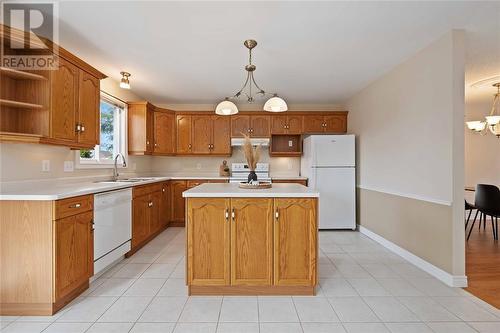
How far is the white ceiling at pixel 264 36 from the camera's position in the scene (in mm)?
2051

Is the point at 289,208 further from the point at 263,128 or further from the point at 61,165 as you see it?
the point at 263,128

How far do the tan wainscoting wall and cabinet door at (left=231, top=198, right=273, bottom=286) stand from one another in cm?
176

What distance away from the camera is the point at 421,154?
109 inches

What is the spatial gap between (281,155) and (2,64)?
4.15 m

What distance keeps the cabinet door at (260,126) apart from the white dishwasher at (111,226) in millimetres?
2620

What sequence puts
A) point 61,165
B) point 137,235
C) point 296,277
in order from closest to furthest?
point 296,277 < point 61,165 < point 137,235

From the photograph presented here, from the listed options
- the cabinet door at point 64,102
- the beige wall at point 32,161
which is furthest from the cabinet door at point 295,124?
the cabinet door at point 64,102

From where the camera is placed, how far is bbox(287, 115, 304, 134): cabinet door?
4.92 meters

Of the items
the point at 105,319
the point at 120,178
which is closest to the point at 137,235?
the point at 120,178

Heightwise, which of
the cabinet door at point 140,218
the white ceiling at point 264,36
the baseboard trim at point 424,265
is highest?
the white ceiling at point 264,36

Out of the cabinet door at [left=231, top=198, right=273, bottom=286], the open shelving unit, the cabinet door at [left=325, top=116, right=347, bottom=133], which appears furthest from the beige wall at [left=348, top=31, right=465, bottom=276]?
the open shelving unit

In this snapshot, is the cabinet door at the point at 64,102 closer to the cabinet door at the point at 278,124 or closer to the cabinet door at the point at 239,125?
the cabinet door at the point at 239,125

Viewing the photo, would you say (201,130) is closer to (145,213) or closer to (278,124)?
(278,124)

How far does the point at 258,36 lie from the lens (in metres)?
2.47
